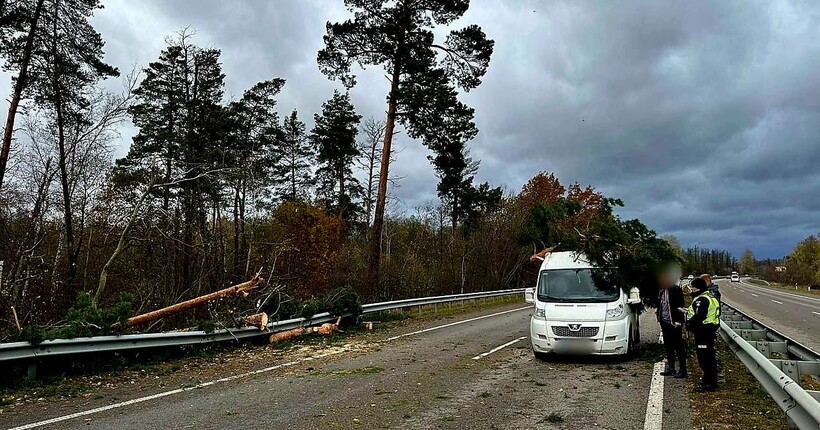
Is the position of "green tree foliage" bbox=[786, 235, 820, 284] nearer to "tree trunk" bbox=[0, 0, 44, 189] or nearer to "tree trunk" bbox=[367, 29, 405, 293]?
"tree trunk" bbox=[367, 29, 405, 293]

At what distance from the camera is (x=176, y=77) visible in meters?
26.4

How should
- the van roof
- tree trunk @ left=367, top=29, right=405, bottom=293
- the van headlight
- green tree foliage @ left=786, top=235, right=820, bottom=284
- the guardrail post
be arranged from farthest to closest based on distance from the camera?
1. green tree foliage @ left=786, top=235, right=820, bottom=284
2. tree trunk @ left=367, top=29, right=405, bottom=293
3. the van roof
4. the van headlight
5. the guardrail post

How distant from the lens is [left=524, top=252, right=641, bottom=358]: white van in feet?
34.7

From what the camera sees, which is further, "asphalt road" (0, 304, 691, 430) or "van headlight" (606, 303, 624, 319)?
"van headlight" (606, 303, 624, 319)

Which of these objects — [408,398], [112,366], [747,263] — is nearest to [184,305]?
[112,366]

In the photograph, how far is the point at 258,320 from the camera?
13141 millimetres

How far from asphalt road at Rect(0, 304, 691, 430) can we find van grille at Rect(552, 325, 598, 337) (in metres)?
0.59

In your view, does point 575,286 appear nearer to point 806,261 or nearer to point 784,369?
point 784,369

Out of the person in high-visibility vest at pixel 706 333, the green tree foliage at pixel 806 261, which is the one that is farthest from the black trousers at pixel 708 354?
the green tree foliage at pixel 806 261

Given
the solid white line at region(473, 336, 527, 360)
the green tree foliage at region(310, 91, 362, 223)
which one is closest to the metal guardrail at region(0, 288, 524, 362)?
the solid white line at region(473, 336, 527, 360)

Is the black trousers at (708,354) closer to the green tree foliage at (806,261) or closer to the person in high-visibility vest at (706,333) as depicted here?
the person in high-visibility vest at (706,333)

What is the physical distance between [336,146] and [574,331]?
26.4 meters

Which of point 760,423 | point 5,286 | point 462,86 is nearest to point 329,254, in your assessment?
point 462,86

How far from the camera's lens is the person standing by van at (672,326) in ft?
31.1
